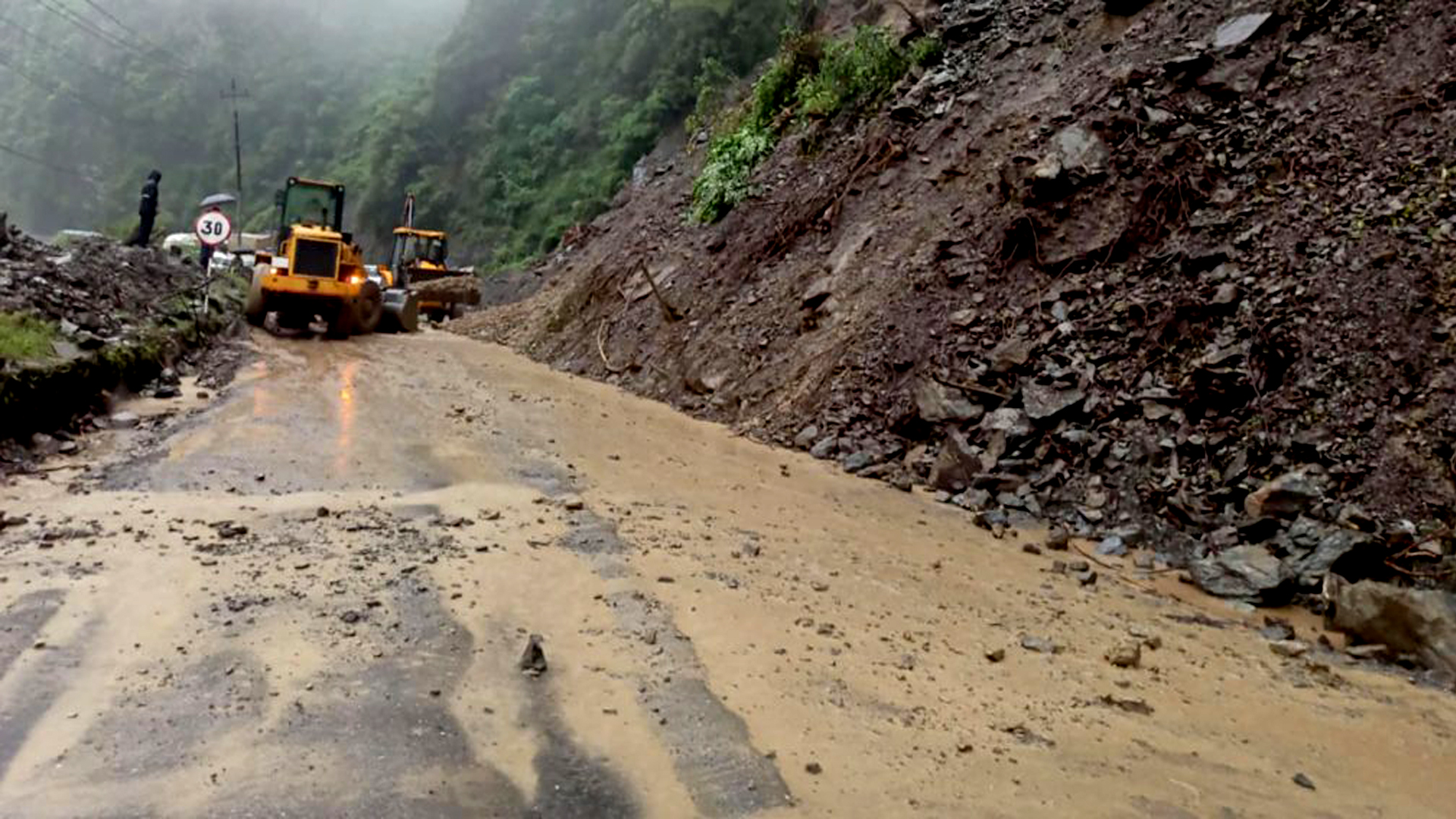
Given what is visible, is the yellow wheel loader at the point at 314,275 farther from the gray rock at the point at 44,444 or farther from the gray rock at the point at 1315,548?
the gray rock at the point at 1315,548

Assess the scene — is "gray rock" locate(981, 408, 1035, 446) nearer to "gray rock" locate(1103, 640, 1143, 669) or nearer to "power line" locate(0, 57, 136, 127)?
"gray rock" locate(1103, 640, 1143, 669)

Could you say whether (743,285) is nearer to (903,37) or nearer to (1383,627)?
(903,37)

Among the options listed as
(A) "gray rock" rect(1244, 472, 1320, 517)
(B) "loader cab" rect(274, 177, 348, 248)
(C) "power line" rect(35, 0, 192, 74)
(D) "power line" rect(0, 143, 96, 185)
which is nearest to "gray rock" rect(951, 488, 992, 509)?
(A) "gray rock" rect(1244, 472, 1320, 517)

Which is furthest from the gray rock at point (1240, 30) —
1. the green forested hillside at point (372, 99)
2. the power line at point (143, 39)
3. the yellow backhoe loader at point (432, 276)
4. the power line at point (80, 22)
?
the power line at point (80, 22)

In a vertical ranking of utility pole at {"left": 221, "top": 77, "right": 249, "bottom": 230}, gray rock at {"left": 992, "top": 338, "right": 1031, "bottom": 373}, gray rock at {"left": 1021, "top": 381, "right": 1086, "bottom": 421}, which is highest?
utility pole at {"left": 221, "top": 77, "right": 249, "bottom": 230}

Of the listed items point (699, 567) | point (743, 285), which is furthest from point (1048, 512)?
point (743, 285)

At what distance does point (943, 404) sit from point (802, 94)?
30.8 ft

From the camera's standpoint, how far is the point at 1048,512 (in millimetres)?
7730

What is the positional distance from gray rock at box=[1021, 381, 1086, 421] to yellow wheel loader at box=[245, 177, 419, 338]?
1330 centimetres

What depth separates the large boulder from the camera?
6145 millimetres

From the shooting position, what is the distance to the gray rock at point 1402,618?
5.22m

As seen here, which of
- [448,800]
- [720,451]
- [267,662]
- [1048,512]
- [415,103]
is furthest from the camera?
[415,103]

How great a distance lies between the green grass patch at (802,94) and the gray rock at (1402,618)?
10808 millimetres

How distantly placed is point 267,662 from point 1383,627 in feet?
18.9
